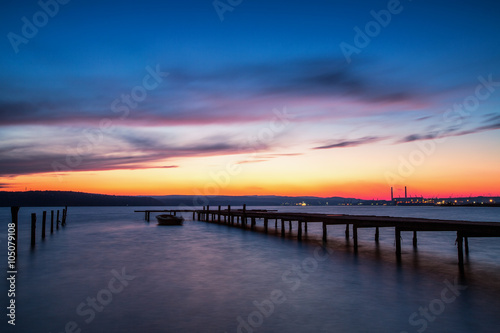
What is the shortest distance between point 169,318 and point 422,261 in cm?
1548

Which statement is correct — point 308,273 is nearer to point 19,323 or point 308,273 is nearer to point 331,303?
point 331,303

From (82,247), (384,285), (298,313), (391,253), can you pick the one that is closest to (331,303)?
(298,313)

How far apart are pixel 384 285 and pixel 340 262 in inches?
227

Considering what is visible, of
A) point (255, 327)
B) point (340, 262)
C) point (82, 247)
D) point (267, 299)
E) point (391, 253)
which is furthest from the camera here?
point (82, 247)

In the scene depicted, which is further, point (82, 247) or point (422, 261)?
point (82, 247)

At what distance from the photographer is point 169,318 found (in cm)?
1054

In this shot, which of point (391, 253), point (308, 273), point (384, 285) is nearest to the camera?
point (384, 285)

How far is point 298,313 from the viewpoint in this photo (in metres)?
11.0

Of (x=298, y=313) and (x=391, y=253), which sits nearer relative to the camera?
(x=298, y=313)

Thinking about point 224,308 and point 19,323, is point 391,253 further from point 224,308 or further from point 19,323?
point 19,323

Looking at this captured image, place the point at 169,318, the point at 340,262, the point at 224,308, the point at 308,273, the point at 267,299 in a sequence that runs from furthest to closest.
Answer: the point at 340,262, the point at 308,273, the point at 267,299, the point at 224,308, the point at 169,318

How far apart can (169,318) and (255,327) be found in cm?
245

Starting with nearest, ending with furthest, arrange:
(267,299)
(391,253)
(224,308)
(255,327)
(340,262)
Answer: (255,327), (224,308), (267,299), (340,262), (391,253)

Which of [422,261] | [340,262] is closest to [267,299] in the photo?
[340,262]
